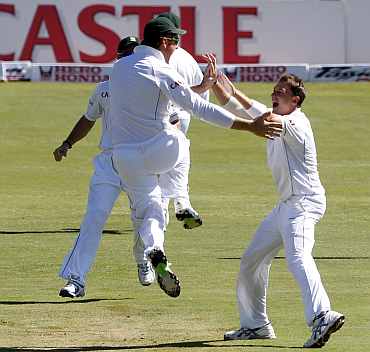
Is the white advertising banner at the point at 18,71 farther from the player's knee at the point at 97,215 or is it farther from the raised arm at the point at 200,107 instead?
the raised arm at the point at 200,107

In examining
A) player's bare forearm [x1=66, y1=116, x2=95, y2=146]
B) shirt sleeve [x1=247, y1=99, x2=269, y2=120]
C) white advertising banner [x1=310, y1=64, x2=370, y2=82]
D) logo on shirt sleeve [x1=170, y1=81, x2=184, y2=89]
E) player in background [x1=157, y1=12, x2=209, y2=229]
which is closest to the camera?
shirt sleeve [x1=247, y1=99, x2=269, y2=120]

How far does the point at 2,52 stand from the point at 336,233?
28360mm

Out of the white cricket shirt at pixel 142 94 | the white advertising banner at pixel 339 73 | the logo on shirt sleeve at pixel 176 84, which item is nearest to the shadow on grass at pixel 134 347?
the white cricket shirt at pixel 142 94

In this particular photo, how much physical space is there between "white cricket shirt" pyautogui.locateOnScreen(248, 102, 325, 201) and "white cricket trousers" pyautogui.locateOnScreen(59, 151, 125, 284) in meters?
1.78

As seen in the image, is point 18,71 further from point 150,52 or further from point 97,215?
point 150,52

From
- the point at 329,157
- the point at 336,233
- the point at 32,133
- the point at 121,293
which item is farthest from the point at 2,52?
the point at 121,293

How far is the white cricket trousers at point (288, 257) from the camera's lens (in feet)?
27.1

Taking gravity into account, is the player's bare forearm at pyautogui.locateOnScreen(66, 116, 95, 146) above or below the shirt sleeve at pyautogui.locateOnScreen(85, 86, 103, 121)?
below

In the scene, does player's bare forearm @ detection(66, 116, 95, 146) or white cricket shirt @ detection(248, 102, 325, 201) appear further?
player's bare forearm @ detection(66, 116, 95, 146)

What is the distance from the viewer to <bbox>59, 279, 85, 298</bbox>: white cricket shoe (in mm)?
9688

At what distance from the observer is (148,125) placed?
9.33 meters

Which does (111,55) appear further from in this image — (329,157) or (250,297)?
(250,297)

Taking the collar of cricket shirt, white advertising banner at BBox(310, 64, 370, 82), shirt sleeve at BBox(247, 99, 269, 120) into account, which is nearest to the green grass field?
shirt sleeve at BBox(247, 99, 269, 120)

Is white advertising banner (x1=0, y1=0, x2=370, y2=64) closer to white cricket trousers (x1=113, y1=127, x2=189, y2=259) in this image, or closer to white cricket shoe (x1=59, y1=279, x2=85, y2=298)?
white cricket shoe (x1=59, y1=279, x2=85, y2=298)
